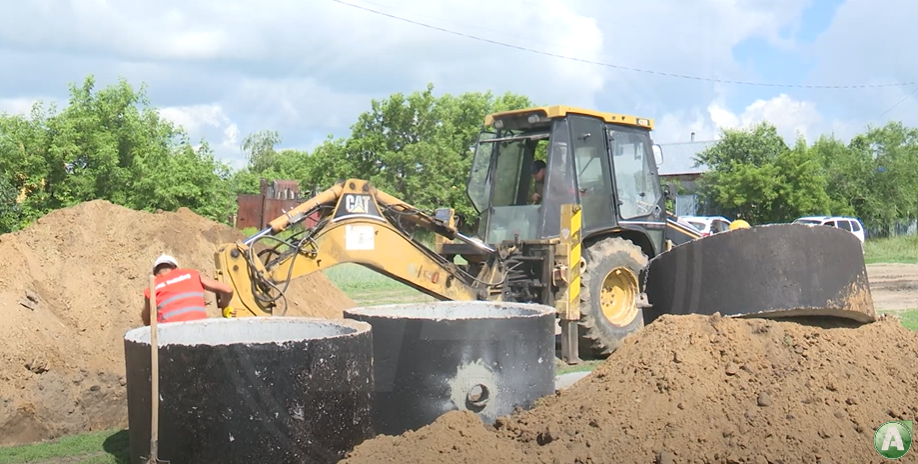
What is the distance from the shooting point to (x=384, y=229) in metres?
9.23

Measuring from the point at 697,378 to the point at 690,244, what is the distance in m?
1.26

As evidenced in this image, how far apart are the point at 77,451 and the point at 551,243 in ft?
18.0

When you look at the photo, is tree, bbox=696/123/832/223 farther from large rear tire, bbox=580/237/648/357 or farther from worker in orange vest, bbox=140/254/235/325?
worker in orange vest, bbox=140/254/235/325

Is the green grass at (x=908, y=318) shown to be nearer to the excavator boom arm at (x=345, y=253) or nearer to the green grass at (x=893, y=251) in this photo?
the excavator boom arm at (x=345, y=253)

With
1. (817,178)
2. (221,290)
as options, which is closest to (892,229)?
(817,178)

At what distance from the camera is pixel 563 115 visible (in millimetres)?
10852

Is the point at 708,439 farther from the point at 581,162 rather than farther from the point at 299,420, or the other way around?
the point at 581,162

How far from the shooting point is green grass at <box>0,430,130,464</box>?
21.6ft

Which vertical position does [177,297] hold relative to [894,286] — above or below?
above

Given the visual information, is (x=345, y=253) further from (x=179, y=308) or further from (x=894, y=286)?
(x=894, y=286)

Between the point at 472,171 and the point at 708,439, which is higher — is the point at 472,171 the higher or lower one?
the higher one

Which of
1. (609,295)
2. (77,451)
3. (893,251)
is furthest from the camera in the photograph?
A: (893,251)

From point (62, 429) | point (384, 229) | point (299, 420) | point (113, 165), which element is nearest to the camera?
point (299, 420)

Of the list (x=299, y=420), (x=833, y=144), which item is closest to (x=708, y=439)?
(x=299, y=420)
